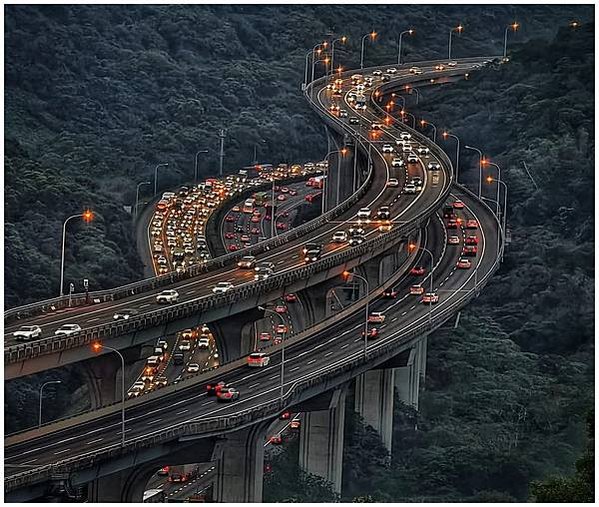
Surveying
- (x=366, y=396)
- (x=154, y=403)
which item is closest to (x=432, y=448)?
(x=366, y=396)

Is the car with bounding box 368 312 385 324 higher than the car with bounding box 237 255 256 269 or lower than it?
lower

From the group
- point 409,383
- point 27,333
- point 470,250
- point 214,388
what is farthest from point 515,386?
point 27,333

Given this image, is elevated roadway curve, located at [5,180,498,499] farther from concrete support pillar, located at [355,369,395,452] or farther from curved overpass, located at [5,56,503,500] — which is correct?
concrete support pillar, located at [355,369,395,452]

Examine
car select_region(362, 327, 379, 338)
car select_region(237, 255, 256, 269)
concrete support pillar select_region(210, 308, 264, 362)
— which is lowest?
car select_region(362, 327, 379, 338)

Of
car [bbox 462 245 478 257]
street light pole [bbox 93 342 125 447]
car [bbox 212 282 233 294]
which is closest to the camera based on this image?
street light pole [bbox 93 342 125 447]

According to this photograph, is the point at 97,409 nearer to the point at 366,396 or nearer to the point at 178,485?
the point at 178,485

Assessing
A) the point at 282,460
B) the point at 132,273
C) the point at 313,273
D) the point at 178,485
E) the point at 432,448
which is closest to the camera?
the point at 178,485

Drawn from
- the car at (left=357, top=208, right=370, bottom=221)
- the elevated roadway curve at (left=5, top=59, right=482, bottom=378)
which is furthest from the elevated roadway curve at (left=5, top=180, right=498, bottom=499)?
the car at (left=357, top=208, right=370, bottom=221)
